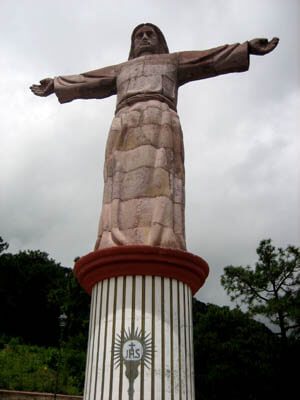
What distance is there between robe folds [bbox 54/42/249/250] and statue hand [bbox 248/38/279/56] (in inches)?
6.2

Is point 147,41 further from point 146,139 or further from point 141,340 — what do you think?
point 141,340

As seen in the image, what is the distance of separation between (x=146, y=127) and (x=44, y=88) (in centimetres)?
386

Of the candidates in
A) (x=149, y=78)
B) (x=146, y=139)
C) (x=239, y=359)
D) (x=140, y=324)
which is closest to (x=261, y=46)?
(x=149, y=78)

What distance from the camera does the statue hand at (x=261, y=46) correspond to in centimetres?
962

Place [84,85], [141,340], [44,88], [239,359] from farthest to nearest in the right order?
[239,359], [44,88], [84,85], [141,340]

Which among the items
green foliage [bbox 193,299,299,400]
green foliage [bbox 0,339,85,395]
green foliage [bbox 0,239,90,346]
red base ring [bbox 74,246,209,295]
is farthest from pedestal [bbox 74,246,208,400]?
green foliage [bbox 0,239,90,346]

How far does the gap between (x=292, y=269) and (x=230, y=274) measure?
2.83 meters

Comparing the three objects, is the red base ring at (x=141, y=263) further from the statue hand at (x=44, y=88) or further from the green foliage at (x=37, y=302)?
the green foliage at (x=37, y=302)

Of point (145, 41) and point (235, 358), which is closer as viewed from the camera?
point (145, 41)

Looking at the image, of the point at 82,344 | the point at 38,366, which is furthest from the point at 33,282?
the point at 38,366

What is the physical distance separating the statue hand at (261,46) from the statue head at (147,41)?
2304mm

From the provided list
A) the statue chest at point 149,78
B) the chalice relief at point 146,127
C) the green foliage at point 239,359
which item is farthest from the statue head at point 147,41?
the green foliage at point 239,359

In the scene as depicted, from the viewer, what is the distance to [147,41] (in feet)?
35.4

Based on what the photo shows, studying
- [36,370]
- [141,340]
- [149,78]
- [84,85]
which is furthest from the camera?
[36,370]
